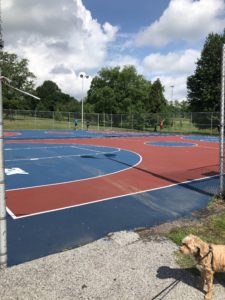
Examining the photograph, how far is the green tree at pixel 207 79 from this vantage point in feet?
151

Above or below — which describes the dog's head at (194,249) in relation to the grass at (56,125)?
below

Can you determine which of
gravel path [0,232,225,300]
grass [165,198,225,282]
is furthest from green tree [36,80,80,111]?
gravel path [0,232,225,300]

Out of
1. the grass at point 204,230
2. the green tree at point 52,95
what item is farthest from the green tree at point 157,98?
the green tree at point 52,95

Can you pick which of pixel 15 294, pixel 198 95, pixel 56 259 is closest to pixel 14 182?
pixel 56 259

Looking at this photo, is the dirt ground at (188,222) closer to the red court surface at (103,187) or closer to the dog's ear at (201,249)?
the dog's ear at (201,249)

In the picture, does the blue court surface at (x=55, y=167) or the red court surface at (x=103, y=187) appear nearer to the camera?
the red court surface at (x=103, y=187)

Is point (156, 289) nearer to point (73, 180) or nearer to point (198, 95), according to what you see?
point (73, 180)

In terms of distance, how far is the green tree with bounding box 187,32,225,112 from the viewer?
46.1 metres

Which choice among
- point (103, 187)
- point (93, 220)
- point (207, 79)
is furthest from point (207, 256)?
point (207, 79)

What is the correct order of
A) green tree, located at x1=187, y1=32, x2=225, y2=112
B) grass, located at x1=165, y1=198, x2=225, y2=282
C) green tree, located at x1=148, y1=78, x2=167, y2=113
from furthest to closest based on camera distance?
1. green tree, located at x1=148, y1=78, x2=167, y2=113
2. green tree, located at x1=187, y1=32, x2=225, y2=112
3. grass, located at x1=165, y1=198, x2=225, y2=282

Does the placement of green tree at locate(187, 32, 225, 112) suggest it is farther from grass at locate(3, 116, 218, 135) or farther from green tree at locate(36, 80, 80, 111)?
green tree at locate(36, 80, 80, 111)

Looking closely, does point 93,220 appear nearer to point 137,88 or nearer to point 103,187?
point 103,187

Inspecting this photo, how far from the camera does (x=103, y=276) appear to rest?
4.32 meters

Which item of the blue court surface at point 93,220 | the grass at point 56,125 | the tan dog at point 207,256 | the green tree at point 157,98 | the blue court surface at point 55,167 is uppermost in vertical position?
the green tree at point 157,98
